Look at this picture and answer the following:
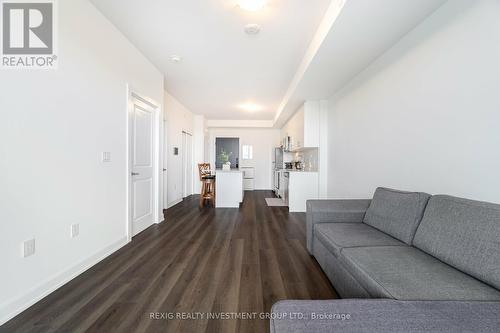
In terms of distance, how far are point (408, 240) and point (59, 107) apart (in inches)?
126

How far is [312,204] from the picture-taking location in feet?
7.95

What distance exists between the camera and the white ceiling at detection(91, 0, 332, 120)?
223 cm

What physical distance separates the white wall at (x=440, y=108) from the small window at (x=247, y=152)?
5545 millimetres

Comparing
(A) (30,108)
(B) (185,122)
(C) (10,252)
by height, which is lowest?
(C) (10,252)

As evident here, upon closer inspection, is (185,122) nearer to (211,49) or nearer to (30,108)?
(211,49)

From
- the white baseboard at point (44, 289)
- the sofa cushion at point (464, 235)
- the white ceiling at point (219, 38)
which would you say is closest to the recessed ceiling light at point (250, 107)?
the white ceiling at point (219, 38)

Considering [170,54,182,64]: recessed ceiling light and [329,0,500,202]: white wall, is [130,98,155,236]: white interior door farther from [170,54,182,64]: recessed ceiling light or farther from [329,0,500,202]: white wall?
[329,0,500,202]: white wall

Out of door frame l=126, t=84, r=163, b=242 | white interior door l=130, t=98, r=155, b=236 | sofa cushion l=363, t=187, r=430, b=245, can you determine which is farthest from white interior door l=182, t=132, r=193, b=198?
sofa cushion l=363, t=187, r=430, b=245

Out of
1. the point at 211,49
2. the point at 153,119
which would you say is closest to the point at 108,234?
the point at 153,119

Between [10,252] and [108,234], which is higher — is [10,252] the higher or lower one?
the higher one

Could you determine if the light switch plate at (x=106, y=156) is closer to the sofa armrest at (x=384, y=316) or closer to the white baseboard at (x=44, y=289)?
the white baseboard at (x=44, y=289)

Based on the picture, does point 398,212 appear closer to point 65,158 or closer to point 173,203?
point 65,158

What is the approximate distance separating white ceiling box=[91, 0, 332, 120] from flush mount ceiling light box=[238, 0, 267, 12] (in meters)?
0.14

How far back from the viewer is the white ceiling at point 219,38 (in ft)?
7.31
